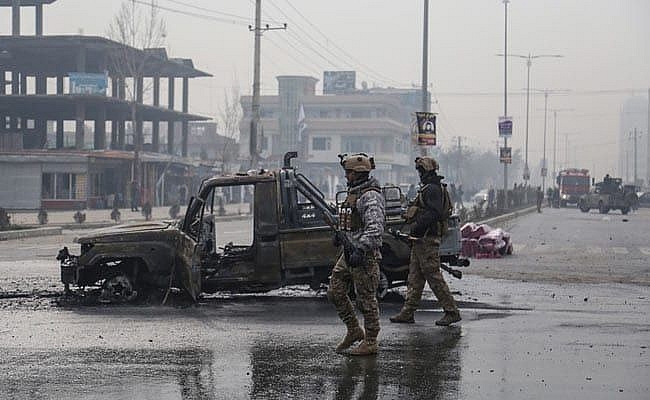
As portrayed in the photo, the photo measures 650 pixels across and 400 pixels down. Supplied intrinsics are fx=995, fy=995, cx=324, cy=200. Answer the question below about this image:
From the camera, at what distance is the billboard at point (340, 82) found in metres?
127

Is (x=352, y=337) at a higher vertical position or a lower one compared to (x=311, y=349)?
higher

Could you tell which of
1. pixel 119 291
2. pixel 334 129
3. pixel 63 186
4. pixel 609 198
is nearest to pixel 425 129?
pixel 119 291

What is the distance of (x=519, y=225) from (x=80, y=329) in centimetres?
2994

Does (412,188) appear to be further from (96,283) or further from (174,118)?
(174,118)

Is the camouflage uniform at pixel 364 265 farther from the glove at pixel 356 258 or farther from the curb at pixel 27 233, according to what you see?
the curb at pixel 27 233

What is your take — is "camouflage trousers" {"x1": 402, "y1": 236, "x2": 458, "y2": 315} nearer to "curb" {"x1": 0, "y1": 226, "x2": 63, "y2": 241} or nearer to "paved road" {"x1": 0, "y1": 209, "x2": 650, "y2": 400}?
"paved road" {"x1": 0, "y1": 209, "x2": 650, "y2": 400}

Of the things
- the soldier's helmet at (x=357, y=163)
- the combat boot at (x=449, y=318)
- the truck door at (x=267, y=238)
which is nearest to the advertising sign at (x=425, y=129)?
the truck door at (x=267, y=238)

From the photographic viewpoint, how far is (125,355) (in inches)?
356

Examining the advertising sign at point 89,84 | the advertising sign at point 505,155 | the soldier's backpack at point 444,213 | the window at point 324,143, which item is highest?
the advertising sign at point 89,84

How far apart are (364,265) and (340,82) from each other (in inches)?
4745

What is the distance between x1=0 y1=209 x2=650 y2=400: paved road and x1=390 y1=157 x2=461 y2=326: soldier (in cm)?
27

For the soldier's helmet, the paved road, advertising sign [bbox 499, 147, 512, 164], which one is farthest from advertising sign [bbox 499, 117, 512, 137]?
the soldier's helmet

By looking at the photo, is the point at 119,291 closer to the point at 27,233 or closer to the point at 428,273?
the point at 428,273

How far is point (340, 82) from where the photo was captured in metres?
128
